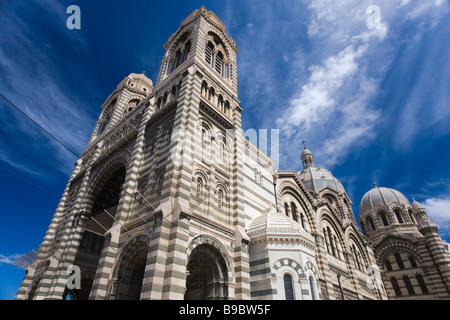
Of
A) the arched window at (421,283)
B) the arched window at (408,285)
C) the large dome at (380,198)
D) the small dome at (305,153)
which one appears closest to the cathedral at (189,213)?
the arched window at (408,285)

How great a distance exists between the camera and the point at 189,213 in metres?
11.0

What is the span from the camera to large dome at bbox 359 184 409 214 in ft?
148

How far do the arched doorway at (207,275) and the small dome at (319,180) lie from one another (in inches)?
1377

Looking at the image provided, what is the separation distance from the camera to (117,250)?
12453 millimetres

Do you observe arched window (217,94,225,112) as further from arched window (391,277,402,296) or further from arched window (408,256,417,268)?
arched window (408,256,417,268)

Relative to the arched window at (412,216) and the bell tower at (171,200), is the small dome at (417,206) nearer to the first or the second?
the arched window at (412,216)

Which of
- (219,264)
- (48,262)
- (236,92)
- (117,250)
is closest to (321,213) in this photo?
(236,92)

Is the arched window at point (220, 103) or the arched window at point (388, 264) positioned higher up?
the arched window at point (220, 103)

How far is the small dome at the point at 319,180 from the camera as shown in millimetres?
44125

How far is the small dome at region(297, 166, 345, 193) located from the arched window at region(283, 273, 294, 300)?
32956mm

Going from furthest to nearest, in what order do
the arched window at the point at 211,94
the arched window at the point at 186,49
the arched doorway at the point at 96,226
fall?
the arched window at the point at 186,49 < the arched doorway at the point at 96,226 < the arched window at the point at 211,94

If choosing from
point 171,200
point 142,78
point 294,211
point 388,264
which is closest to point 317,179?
point 388,264

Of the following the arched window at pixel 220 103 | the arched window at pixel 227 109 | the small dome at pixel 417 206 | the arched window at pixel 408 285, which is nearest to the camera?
the arched window at pixel 220 103

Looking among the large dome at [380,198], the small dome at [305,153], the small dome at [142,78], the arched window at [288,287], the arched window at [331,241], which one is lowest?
the arched window at [288,287]
